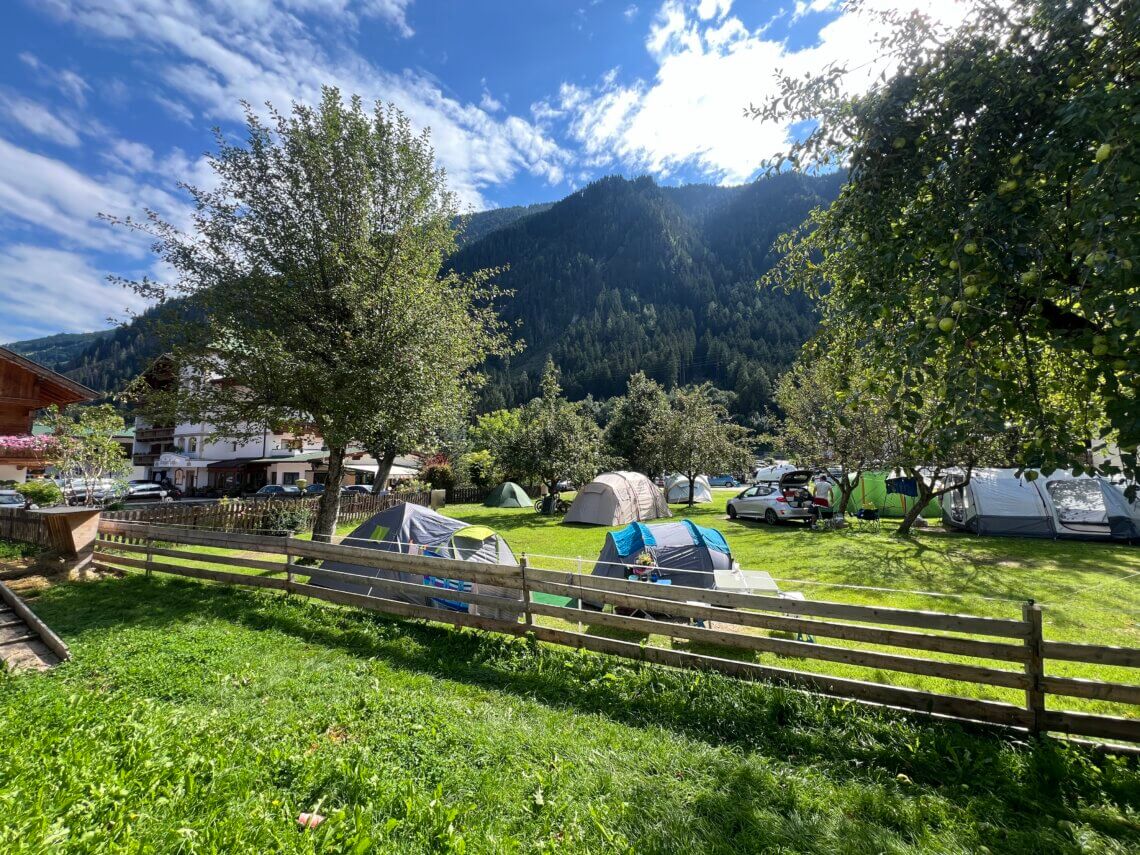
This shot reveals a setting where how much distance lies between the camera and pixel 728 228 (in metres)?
196

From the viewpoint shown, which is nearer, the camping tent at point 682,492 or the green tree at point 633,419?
the camping tent at point 682,492

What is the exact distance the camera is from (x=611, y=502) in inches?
811

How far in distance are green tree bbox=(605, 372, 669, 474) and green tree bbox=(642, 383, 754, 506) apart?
317 cm

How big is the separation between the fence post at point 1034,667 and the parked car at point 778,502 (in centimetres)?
1725

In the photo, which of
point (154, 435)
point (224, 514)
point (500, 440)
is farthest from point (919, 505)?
point (154, 435)

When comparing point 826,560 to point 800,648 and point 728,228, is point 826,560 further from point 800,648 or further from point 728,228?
point 728,228

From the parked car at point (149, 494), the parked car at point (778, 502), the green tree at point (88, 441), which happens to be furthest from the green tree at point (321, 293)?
the parked car at point (149, 494)

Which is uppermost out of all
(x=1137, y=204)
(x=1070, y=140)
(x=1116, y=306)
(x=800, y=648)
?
(x=1070, y=140)

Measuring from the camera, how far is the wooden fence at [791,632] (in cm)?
405

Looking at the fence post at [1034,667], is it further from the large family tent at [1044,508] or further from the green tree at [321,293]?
the large family tent at [1044,508]

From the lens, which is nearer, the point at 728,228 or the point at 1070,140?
the point at 1070,140

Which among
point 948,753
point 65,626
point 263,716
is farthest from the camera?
point 65,626

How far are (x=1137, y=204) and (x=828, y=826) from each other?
3.78 metres

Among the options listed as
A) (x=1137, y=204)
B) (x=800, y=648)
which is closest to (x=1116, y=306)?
(x=1137, y=204)
